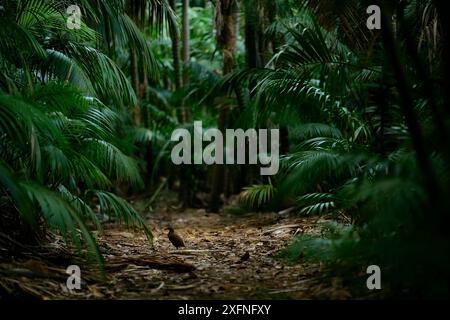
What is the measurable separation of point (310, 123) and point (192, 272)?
220 cm

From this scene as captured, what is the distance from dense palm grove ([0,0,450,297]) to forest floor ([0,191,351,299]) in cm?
18

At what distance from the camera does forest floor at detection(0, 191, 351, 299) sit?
2.74m

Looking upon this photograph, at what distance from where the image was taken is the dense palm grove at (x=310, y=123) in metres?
2.18

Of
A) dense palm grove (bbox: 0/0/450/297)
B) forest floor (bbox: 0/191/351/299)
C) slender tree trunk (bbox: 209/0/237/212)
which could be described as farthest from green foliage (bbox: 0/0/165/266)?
slender tree trunk (bbox: 209/0/237/212)

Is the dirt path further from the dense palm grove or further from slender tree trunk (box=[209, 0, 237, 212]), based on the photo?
slender tree trunk (box=[209, 0, 237, 212])

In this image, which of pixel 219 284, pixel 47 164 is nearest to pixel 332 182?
pixel 219 284

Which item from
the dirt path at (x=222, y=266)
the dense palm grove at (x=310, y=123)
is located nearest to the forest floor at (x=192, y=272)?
the dirt path at (x=222, y=266)

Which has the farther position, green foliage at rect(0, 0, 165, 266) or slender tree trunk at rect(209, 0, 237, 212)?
slender tree trunk at rect(209, 0, 237, 212)

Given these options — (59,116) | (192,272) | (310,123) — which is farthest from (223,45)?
(192,272)

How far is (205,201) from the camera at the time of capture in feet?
27.3

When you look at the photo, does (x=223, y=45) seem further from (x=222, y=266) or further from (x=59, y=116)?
(x=222, y=266)

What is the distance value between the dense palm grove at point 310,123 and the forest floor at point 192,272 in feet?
0.60

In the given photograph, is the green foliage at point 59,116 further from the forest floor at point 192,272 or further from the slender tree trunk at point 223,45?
the slender tree trunk at point 223,45

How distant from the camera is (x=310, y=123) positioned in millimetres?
4906
